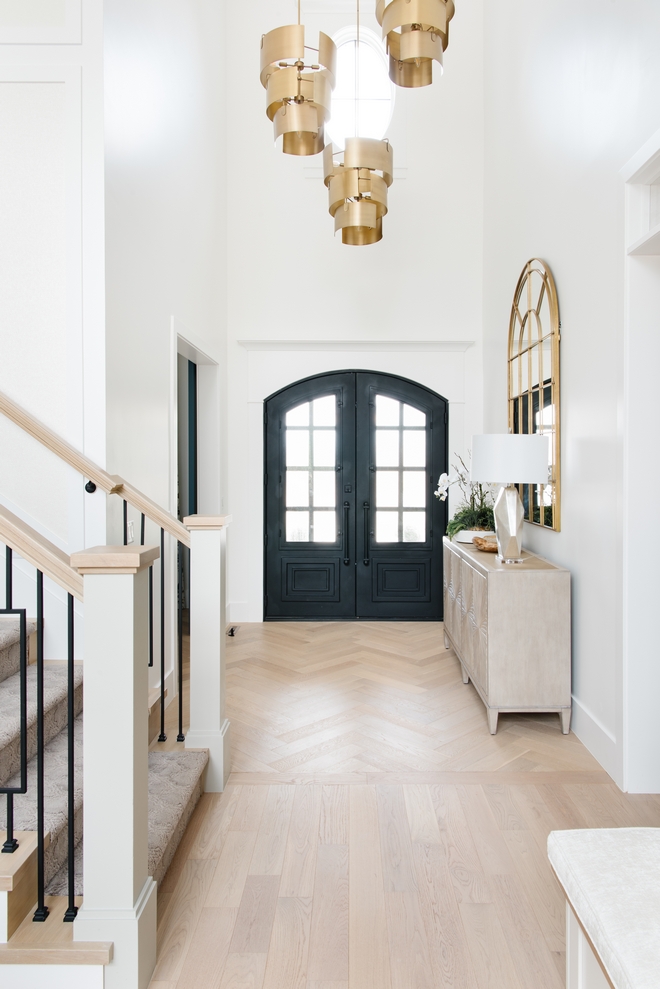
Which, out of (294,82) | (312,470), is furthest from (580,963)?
(312,470)

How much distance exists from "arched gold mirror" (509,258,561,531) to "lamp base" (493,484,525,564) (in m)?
0.22

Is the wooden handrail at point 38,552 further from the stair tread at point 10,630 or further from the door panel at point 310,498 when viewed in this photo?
the door panel at point 310,498

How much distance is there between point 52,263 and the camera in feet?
9.66

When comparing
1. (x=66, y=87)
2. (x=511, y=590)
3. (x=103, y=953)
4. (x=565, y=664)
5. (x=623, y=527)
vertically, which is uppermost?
(x=66, y=87)

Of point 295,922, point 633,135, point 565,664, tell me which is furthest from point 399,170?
point 295,922

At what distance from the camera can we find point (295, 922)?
6.40ft

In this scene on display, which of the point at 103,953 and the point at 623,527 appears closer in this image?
the point at 103,953

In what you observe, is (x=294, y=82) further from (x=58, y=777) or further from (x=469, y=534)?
(x=469, y=534)

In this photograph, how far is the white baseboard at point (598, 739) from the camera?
2824 mm

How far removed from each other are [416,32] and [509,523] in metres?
2.32

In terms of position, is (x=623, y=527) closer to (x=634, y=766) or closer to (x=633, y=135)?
(x=634, y=766)

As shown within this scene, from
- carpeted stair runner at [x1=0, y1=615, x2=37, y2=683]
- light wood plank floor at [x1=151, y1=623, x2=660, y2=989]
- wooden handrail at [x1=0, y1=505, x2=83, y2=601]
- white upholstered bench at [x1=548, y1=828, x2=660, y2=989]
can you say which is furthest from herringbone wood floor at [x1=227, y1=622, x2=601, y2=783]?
wooden handrail at [x1=0, y1=505, x2=83, y2=601]

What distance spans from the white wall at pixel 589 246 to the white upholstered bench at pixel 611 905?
52.5 inches

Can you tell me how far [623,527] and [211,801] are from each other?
2.03 meters
